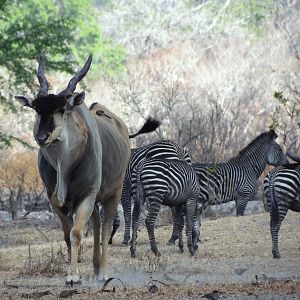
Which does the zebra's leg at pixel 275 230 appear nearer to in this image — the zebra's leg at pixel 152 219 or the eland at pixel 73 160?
the zebra's leg at pixel 152 219

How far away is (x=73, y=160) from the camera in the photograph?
8.96m

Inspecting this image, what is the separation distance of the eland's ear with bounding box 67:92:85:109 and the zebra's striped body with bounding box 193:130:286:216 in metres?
6.96

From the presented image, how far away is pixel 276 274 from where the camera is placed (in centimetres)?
1018

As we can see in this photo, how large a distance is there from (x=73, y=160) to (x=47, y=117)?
59 centimetres

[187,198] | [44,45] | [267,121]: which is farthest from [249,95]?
[187,198]

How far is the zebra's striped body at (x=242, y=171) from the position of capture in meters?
16.1

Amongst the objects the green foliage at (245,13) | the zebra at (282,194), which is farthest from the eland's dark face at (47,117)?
the green foliage at (245,13)

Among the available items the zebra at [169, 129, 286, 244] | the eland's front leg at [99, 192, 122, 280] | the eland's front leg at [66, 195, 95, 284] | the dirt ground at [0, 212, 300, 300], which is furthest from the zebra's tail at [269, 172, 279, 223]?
the eland's front leg at [66, 195, 95, 284]

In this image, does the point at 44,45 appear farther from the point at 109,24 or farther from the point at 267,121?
the point at 109,24

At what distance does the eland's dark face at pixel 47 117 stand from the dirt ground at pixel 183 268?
4.40ft

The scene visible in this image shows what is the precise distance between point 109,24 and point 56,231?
34934 millimetres

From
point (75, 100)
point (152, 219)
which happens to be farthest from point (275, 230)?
point (75, 100)

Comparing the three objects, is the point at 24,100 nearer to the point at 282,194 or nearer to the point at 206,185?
the point at 282,194

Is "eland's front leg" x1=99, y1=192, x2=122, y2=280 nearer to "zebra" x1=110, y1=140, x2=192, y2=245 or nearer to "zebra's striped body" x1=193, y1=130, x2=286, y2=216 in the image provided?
"zebra" x1=110, y1=140, x2=192, y2=245
